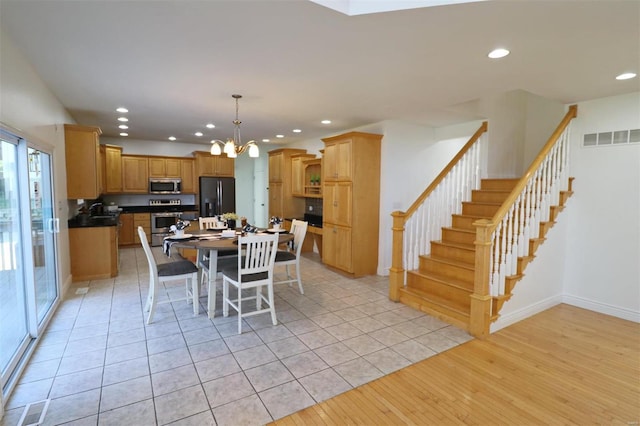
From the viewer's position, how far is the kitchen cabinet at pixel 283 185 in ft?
23.4

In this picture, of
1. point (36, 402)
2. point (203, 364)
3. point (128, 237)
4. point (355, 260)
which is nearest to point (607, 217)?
point (355, 260)

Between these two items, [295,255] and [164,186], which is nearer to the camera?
[295,255]

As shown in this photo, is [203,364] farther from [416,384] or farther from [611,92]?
[611,92]

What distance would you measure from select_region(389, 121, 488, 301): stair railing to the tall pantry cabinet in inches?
39.6

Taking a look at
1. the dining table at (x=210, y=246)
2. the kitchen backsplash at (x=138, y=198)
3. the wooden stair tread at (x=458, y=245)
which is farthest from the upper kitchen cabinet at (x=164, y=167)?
the wooden stair tread at (x=458, y=245)

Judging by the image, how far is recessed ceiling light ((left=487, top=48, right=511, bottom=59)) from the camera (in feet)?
8.39

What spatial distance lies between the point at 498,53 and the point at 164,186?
739cm

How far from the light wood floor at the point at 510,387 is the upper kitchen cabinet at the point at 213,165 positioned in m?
6.80

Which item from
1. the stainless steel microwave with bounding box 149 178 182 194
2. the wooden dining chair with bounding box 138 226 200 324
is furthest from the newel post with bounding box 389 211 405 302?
the stainless steel microwave with bounding box 149 178 182 194

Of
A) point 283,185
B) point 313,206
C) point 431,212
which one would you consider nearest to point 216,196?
point 283,185

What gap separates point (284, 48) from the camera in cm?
256

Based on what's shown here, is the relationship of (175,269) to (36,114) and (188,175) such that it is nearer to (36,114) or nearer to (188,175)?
(36,114)

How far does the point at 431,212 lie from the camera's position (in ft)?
14.5

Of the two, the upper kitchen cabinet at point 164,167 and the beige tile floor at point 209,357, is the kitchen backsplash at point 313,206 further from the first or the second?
the upper kitchen cabinet at point 164,167
